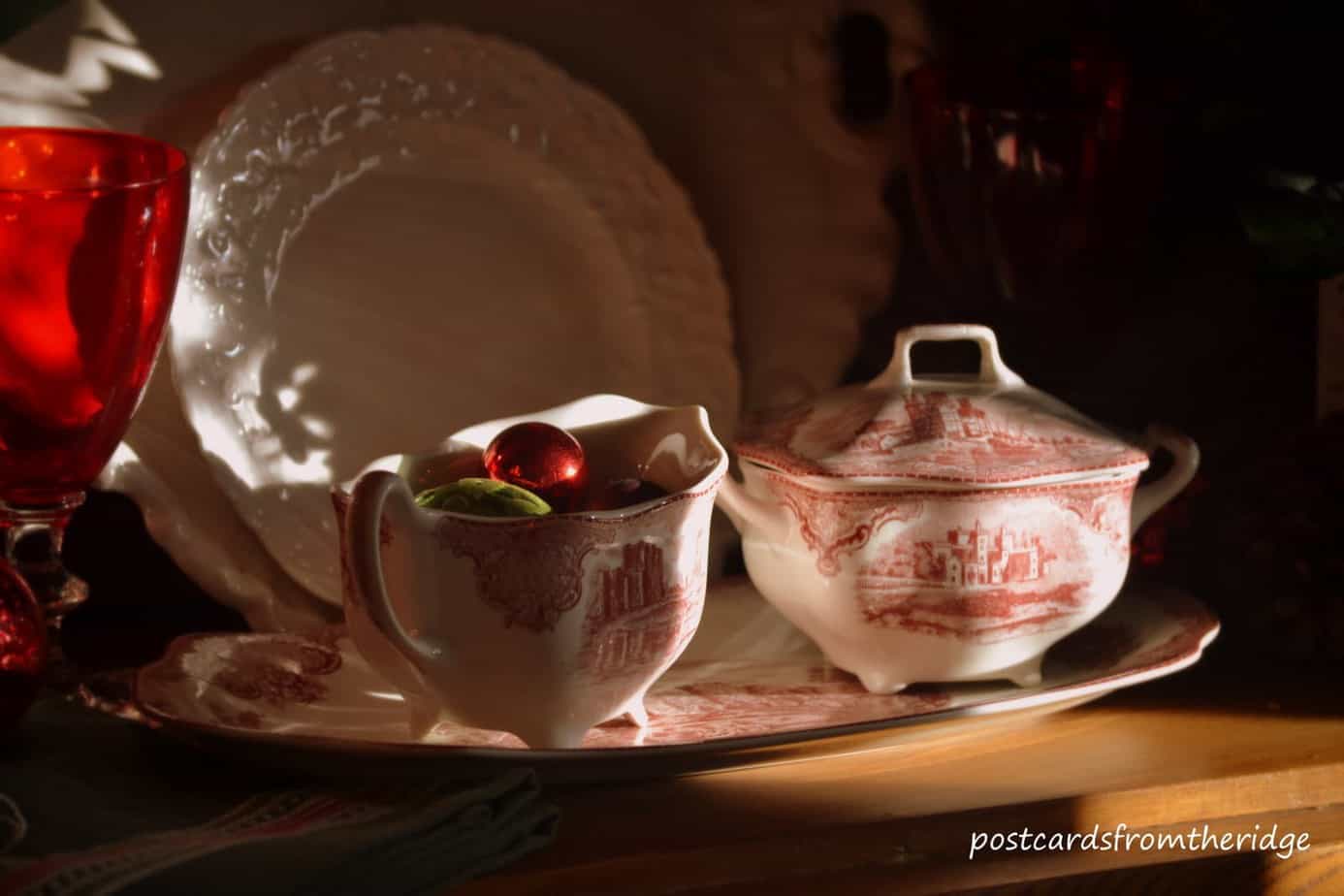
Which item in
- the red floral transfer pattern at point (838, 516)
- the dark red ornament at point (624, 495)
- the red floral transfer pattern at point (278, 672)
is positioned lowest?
the red floral transfer pattern at point (278, 672)

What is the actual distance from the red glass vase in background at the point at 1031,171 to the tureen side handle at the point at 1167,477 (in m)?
0.14

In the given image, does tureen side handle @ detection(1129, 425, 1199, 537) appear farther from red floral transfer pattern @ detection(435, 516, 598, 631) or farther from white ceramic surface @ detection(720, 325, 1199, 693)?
red floral transfer pattern @ detection(435, 516, 598, 631)

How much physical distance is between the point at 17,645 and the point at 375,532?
0.15m

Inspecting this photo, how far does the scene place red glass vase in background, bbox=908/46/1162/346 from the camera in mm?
767

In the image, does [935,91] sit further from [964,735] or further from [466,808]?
[466,808]

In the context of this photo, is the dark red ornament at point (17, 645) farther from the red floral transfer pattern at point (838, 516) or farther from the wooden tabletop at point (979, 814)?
the red floral transfer pattern at point (838, 516)

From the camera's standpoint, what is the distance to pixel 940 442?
2.08 feet

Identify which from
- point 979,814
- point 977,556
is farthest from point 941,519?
point 979,814

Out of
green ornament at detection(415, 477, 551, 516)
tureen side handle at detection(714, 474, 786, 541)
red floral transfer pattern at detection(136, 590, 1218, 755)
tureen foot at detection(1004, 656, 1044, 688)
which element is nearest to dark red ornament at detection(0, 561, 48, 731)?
red floral transfer pattern at detection(136, 590, 1218, 755)

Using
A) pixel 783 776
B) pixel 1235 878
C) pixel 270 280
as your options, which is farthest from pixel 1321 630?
pixel 270 280

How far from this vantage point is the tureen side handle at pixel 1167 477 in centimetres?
69

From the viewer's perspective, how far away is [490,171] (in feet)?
2.58

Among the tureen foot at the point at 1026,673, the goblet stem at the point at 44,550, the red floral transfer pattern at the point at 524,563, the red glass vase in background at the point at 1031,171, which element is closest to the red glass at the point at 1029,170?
the red glass vase in background at the point at 1031,171

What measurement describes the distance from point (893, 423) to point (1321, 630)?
0.25 m
